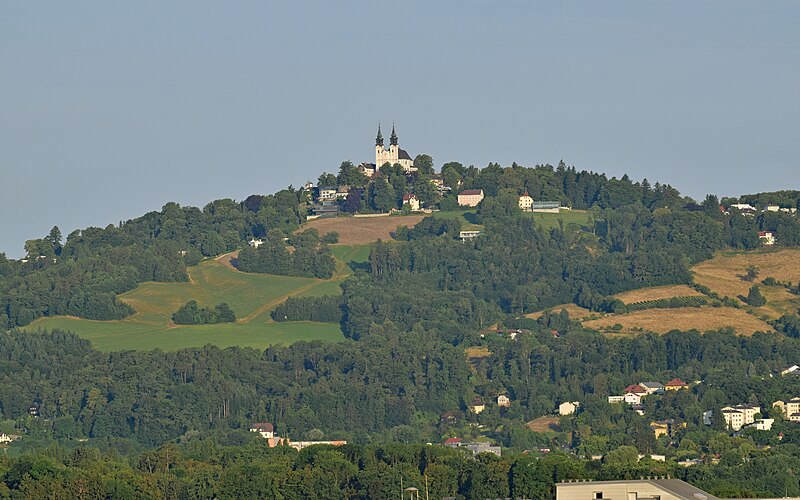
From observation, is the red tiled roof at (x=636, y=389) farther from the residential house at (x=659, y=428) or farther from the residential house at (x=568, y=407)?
the residential house at (x=659, y=428)

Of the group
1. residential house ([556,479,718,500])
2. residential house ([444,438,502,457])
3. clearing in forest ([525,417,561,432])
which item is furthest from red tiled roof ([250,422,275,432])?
residential house ([556,479,718,500])

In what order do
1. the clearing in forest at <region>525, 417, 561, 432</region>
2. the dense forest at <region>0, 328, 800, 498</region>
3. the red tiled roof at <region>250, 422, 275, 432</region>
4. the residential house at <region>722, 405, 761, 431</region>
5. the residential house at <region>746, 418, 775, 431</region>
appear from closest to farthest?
the dense forest at <region>0, 328, 800, 498</region>, the residential house at <region>746, 418, 775, 431</region>, the residential house at <region>722, 405, 761, 431</region>, the clearing in forest at <region>525, 417, 561, 432</region>, the red tiled roof at <region>250, 422, 275, 432</region>

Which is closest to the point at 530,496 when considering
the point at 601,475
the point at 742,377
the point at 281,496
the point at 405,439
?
the point at 601,475

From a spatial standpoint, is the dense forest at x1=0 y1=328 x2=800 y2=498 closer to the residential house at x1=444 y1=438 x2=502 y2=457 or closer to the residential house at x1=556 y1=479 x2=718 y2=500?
the residential house at x1=444 y1=438 x2=502 y2=457

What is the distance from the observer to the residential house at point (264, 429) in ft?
620

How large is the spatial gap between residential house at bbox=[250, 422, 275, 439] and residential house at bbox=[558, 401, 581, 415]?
22278mm

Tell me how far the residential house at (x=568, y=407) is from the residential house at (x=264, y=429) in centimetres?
2228

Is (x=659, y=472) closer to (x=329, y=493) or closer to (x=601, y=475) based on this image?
(x=601, y=475)

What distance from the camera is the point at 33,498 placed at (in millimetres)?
125375

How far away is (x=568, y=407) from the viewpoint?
639ft

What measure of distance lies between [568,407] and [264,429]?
23.6 meters

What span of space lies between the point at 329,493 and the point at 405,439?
54.0 m

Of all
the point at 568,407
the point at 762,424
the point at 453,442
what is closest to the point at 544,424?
the point at 568,407

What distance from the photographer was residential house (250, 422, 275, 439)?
18900 cm
